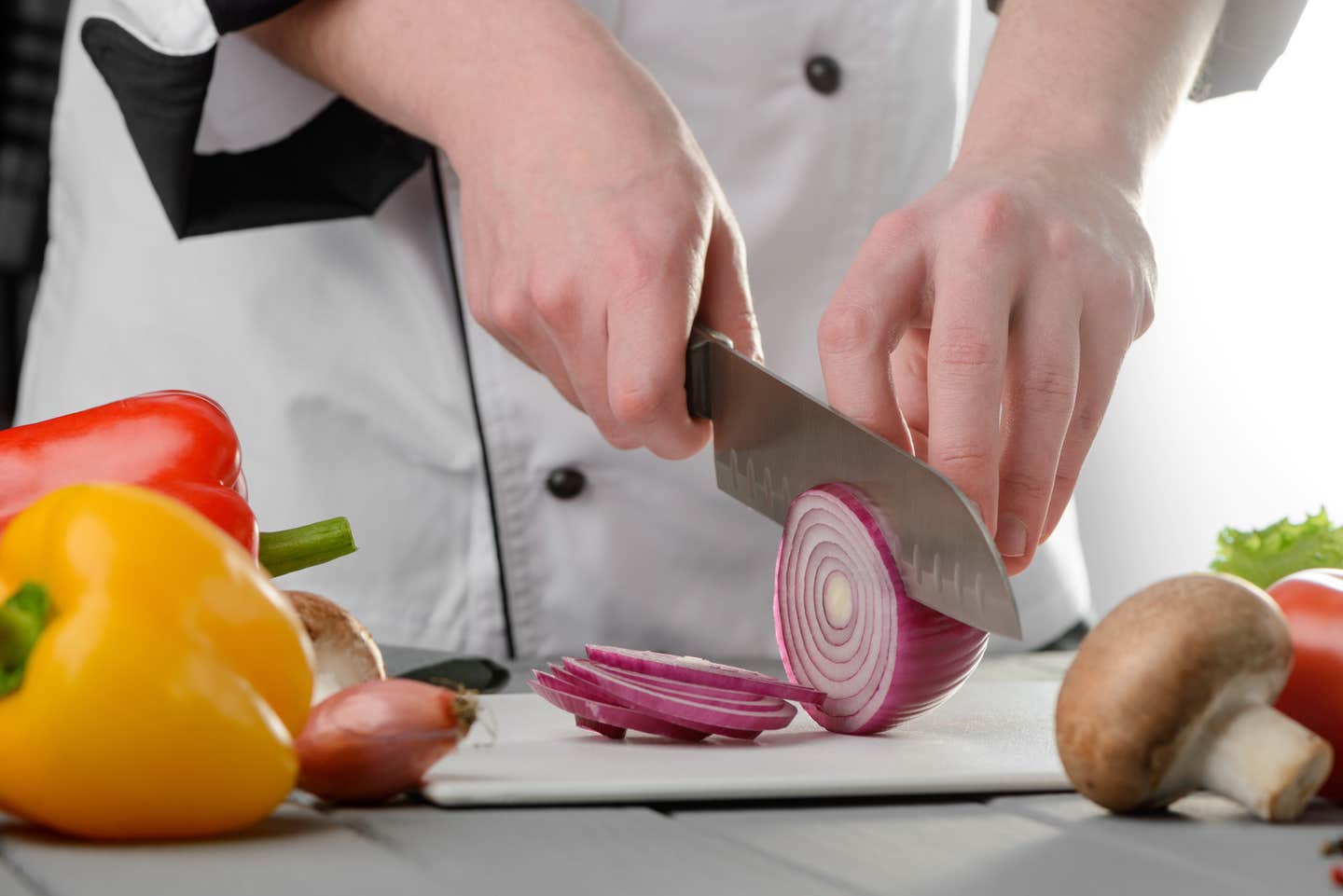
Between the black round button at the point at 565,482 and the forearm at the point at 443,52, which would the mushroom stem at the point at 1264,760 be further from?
Result: the black round button at the point at 565,482

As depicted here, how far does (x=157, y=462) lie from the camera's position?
1021 millimetres

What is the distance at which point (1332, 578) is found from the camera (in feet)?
2.77

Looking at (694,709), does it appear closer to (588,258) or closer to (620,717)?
(620,717)

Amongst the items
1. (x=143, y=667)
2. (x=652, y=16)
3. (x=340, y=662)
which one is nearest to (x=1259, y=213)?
(x=652, y=16)

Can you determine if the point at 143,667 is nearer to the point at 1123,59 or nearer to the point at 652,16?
the point at 1123,59

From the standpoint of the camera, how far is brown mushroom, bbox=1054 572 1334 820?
66 centimetres

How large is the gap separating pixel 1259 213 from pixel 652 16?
1.67 m

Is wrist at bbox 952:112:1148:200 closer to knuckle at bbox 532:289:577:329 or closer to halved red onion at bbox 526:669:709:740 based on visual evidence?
knuckle at bbox 532:289:577:329

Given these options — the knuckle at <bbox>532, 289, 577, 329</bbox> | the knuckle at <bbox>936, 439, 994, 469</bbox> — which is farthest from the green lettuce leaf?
the knuckle at <bbox>532, 289, 577, 329</bbox>

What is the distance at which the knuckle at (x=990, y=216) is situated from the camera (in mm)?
995

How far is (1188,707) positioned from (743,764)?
0.27m

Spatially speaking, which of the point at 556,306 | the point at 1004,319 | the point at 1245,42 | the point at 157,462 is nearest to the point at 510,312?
the point at 556,306

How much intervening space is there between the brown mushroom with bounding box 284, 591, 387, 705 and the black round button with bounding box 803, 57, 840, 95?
919mm


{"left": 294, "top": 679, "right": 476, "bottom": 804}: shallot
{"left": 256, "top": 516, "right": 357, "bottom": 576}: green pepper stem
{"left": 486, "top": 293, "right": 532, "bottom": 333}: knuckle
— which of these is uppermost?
{"left": 486, "top": 293, "right": 532, "bottom": 333}: knuckle
